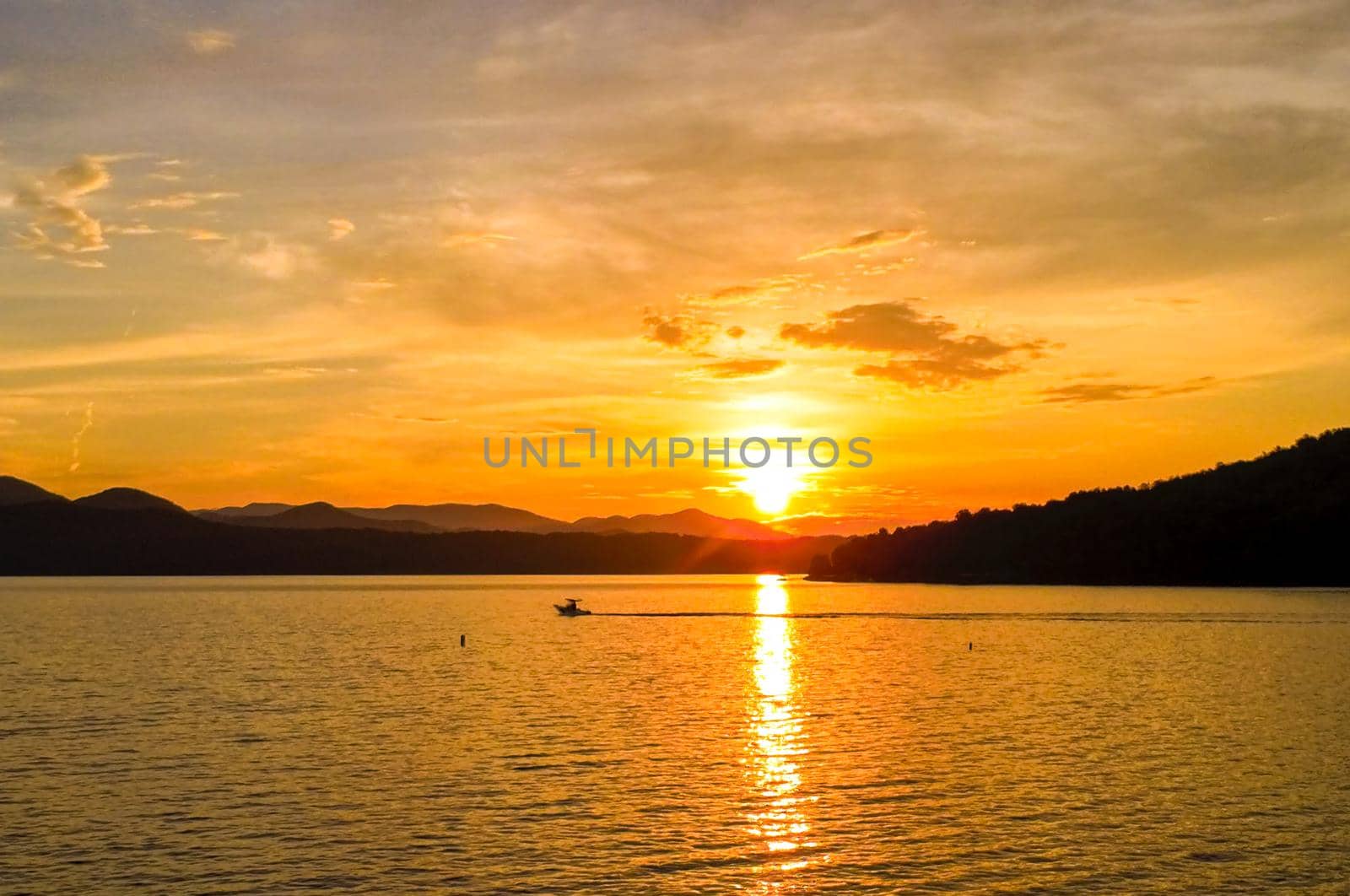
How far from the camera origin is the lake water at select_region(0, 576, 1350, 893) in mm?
36625

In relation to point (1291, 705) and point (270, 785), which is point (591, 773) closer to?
point (270, 785)

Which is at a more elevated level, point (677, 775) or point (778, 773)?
point (677, 775)

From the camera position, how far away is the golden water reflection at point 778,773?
3997cm

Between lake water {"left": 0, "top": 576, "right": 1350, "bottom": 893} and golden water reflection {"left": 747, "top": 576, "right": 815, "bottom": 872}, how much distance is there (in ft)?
0.75

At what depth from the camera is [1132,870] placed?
3622 centimetres

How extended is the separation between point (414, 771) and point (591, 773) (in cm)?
812

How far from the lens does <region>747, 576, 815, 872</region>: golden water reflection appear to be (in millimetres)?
39969

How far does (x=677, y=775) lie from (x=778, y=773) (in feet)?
15.8

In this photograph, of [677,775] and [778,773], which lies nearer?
[677,775]

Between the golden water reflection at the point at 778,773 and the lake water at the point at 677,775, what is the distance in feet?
0.75

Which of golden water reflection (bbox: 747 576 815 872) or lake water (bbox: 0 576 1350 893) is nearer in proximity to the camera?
lake water (bbox: 0 576 1350 893)

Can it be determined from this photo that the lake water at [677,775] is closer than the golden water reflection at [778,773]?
Yes

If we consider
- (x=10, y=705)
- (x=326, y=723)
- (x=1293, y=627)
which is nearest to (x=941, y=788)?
(x=326, y=723)

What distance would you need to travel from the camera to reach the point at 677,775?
2055 inches
